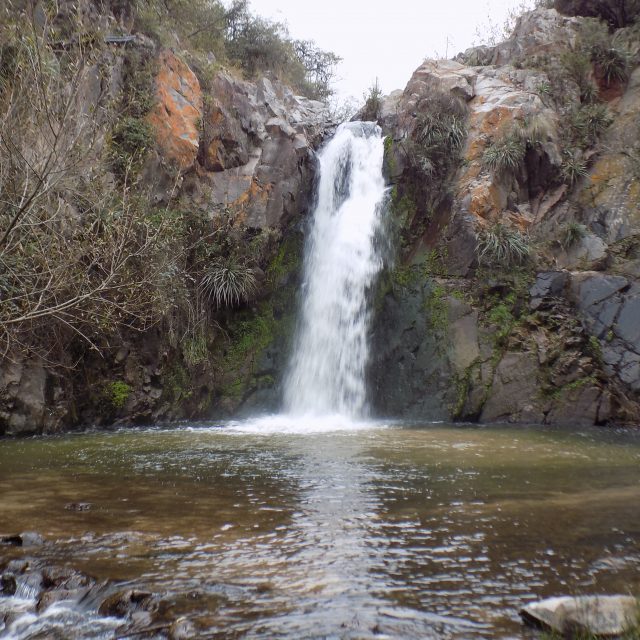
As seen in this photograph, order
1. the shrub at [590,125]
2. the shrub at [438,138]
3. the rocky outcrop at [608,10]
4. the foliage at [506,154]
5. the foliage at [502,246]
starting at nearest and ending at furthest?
the foliage at [502,246] → the foliage at [506,154] → the shrub at [438,138] → the shrub at [590,125] → the rocky outcrop at [608,10]

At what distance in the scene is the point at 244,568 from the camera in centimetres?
320

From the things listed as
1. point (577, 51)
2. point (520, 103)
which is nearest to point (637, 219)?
point (520, 103)

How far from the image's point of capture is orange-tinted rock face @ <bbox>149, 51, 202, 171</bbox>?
528 inches

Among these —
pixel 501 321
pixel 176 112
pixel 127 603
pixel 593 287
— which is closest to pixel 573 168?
pixel 593 287

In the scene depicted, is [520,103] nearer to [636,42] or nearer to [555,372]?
[636,42]

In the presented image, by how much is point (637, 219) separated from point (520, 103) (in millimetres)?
4508

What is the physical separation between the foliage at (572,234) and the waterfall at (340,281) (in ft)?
14.8

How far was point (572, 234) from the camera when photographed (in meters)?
13.5

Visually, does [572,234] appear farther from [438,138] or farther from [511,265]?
[438,138]

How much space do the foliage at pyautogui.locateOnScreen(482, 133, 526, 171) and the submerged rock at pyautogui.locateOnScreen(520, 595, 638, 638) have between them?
517 inches

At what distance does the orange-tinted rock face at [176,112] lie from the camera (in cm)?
1341

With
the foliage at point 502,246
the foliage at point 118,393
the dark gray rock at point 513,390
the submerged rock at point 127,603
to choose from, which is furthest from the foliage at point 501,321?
the submerged rock at point 127,603

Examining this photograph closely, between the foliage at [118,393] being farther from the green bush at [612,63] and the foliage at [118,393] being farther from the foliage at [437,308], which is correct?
the green bush at [612,63]

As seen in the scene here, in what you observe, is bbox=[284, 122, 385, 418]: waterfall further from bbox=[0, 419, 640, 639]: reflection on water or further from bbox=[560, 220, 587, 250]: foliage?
bbox=[0, 419, 640, 639]: reflection on water
